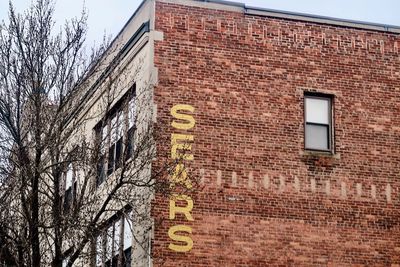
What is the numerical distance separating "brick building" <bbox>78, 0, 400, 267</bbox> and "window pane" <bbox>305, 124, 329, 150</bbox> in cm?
3

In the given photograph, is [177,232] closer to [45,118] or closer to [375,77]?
[45,118]

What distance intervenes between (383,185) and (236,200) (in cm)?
397

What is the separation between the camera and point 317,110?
23016 millimetres

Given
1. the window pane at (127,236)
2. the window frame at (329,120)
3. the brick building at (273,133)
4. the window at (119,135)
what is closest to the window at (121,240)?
the window pane at (127,236)

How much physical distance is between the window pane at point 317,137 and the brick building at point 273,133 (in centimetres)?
3

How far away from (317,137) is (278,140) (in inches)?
46.0

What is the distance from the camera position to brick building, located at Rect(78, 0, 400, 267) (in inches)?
838

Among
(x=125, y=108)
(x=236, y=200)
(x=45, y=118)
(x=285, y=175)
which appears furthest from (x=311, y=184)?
(x=45, y=118)

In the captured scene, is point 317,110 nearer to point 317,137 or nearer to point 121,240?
point 317,137

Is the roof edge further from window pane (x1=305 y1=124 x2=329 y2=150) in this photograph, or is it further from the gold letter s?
the gold letter s

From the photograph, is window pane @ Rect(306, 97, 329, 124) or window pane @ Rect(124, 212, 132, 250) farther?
window pane @ Rect(306, 97, 329, 124)

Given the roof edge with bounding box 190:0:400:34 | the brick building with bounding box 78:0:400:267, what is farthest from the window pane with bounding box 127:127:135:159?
the roof edge with bounding box 190:0:400:34

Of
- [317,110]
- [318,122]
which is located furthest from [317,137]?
[317,110]

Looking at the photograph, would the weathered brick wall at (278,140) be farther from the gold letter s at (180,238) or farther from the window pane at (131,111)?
the window pane at (131,111)
